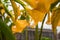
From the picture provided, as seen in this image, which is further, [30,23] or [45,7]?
[30,23]

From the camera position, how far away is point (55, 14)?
31 centimetres

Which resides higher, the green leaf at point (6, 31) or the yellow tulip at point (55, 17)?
the yellow tulip at point (55, 17)

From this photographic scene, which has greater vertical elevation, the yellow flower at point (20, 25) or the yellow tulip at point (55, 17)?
the yellow tulip at point (55, 17)

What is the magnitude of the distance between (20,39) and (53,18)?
112 cm

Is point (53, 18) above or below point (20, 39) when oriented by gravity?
above

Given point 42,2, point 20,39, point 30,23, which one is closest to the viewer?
point 42,2

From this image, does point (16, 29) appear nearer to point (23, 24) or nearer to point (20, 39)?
point (23, 24)

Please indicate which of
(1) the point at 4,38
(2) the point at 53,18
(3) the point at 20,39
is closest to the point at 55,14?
(2) the point at 53,18

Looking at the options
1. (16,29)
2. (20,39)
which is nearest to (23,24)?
(16,29)

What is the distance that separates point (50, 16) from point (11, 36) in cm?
9

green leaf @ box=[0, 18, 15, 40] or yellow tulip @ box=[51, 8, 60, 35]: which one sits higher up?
yellow tulip @ box=[51, 8, 60, 35]

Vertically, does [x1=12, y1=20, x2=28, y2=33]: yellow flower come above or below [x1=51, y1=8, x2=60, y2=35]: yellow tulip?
below

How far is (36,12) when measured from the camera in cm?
26

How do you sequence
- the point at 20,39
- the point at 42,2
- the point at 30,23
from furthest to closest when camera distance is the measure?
the point at 20,39, the point at 30,23, the point at 42,2
